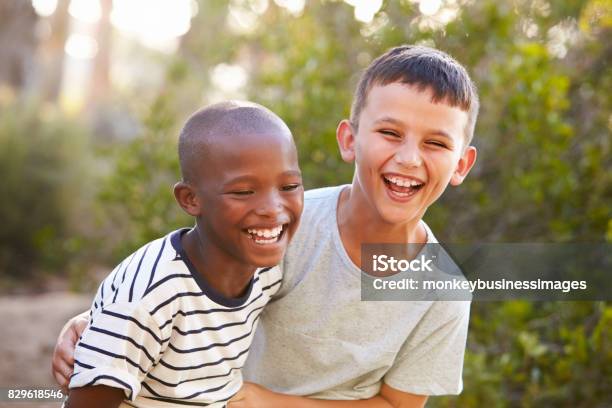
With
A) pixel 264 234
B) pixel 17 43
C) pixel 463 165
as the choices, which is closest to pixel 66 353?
pixel 264 234

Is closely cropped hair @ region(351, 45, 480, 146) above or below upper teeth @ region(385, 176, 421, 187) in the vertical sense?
above

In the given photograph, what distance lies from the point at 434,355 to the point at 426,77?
0.78m

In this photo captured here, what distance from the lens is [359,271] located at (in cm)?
206

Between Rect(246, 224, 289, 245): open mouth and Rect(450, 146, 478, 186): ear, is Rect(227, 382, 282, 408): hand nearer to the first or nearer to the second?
Rect(246, 224, 289, 245): open mouth

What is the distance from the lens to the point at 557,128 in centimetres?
354

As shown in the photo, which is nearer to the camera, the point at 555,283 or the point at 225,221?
the point at 225,221

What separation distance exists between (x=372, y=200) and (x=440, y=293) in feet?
1.08

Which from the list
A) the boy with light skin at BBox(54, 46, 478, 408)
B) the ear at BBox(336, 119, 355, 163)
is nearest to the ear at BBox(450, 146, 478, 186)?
the boy with light skin at BBox(54, 46, 478, 408)

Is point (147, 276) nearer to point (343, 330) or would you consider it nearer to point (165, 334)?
point (165, 334)

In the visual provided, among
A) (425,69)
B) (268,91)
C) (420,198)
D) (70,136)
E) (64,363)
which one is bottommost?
(64,363)

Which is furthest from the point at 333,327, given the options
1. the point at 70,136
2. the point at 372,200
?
the point at 70,136

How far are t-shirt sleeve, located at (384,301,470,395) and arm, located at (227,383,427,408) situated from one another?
4cm

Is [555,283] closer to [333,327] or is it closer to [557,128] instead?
[557,128]

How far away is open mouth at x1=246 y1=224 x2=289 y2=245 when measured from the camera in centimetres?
174
